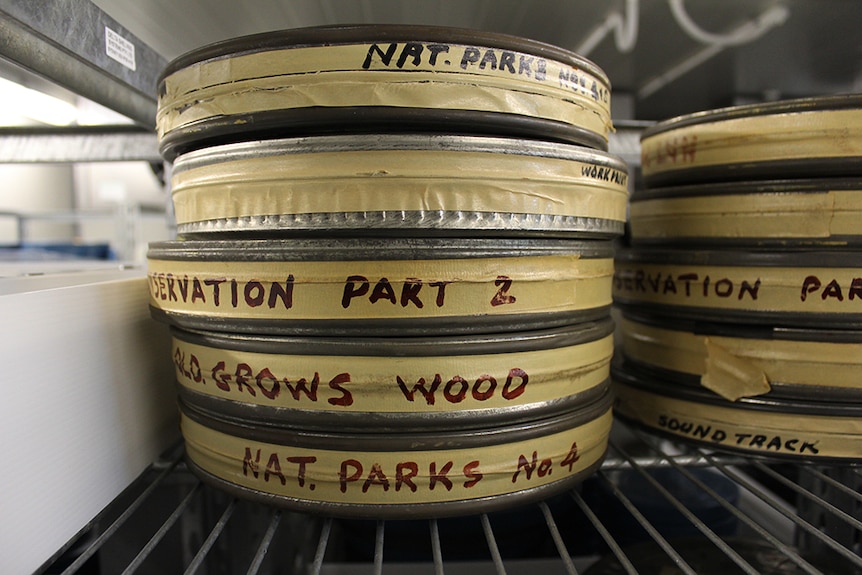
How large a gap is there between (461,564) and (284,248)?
0.66m

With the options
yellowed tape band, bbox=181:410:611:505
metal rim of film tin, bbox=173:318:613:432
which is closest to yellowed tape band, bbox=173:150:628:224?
metal rim of film tin, bbox=173:318:613:432

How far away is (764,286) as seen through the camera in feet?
2.05

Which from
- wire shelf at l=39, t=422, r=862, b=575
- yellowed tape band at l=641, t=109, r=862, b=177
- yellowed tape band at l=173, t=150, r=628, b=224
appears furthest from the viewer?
wire shelf at l=39, t=422, r=862, b=575

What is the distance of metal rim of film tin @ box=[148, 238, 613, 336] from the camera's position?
474mm

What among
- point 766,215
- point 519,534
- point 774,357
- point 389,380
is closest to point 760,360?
point 774,357

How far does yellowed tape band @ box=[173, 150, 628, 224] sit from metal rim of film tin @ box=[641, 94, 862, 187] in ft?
0.85

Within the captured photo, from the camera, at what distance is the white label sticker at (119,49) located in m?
0.69

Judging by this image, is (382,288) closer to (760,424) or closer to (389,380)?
(389,380)

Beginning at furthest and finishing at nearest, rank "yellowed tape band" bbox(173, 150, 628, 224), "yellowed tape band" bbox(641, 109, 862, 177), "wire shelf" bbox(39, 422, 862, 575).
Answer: "wire shelf" bbox(39, 422, 862, 575) < "yellowed tape band" bbox(641, 109, 862, 177) < "yellowed tape band" bbox(173, 150, 628, 224)

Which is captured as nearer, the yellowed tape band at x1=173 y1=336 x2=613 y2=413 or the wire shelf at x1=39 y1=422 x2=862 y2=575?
the yellowed tape band at x1=173 y1=336 x2=613 y2=413

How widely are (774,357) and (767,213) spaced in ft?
0.55

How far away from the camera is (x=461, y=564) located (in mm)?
893

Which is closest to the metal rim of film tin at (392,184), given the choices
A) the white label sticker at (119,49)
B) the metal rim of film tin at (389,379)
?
the metal rim of film tin at (389,379)

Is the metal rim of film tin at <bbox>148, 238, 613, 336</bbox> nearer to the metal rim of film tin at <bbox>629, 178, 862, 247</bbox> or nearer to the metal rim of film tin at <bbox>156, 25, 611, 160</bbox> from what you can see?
the metal rim of film tin at <bbox>156, 25, 611, 160</bbox>
